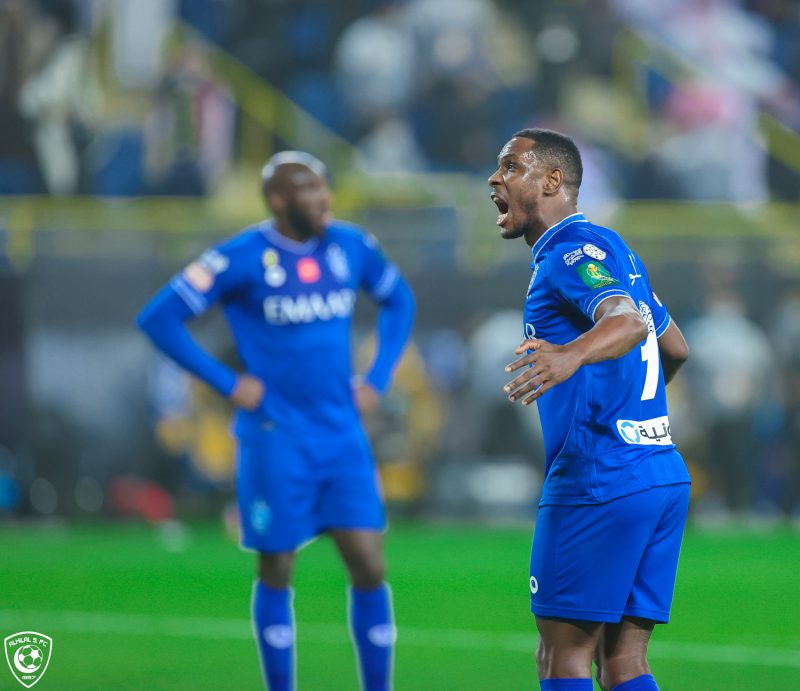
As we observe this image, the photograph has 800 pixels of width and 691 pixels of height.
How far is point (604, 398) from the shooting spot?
360 centimetres

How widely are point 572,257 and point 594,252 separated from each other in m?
0.06

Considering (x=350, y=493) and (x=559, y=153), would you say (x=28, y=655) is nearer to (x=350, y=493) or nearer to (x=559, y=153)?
(x=350, y=493)

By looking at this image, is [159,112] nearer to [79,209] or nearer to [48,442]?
[79,209]

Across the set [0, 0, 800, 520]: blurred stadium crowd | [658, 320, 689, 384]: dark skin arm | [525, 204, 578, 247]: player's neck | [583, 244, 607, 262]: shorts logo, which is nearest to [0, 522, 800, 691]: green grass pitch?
[0, 0, 800, 520]: blurred stadium crowd

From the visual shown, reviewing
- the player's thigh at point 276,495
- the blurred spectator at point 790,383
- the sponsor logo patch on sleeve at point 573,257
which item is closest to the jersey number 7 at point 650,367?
the sponsor logo patch on sleeve at point 573,257

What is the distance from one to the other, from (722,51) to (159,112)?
6044 mm

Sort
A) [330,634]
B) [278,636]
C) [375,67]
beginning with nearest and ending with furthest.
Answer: [278,636] < [330,634] < [375,67]

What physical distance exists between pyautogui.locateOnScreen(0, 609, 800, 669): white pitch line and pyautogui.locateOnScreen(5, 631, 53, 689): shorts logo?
352 mm

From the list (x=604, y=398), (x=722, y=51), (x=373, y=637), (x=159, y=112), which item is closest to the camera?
(x=604, y=398)

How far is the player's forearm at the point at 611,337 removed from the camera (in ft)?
10.5

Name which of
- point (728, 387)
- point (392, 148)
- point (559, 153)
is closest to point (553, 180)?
point (559, 153)

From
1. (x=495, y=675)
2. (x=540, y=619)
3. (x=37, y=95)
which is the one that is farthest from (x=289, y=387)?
(x=37, y=95)

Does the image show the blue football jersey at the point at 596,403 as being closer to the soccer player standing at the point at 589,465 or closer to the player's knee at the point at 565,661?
the soccer player standing at the point at 589,465

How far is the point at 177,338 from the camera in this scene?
18.8ft
